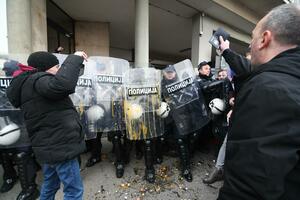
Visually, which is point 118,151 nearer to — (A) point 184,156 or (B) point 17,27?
(A) point 184,156

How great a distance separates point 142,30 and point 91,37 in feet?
7.79

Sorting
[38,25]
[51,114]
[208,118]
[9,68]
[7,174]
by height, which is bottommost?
[7,174]

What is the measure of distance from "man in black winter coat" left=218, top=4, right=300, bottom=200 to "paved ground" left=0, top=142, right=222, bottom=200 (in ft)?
6.58

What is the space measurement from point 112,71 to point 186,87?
1.11 meters

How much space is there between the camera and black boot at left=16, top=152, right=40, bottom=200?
247 centimetres

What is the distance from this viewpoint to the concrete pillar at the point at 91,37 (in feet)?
22.5

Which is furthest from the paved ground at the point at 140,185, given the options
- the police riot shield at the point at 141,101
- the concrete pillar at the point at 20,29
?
the concrete pillar at the point at 20,29

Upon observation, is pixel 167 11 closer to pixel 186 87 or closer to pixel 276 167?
pixel 186 87

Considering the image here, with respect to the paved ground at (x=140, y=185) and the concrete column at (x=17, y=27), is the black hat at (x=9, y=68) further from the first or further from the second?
the paved ground at (x=140, y=185)

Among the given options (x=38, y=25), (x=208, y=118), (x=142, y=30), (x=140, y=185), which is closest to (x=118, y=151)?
(x=140, y=185)

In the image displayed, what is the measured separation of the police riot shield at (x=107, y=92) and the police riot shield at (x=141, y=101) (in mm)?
205

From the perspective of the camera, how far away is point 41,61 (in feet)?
5.90

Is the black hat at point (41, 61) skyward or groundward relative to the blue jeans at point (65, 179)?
skyward

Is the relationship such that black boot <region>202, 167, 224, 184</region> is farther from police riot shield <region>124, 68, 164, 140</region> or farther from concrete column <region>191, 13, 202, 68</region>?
concrete column <region>191, 13, 202, 68</region>
